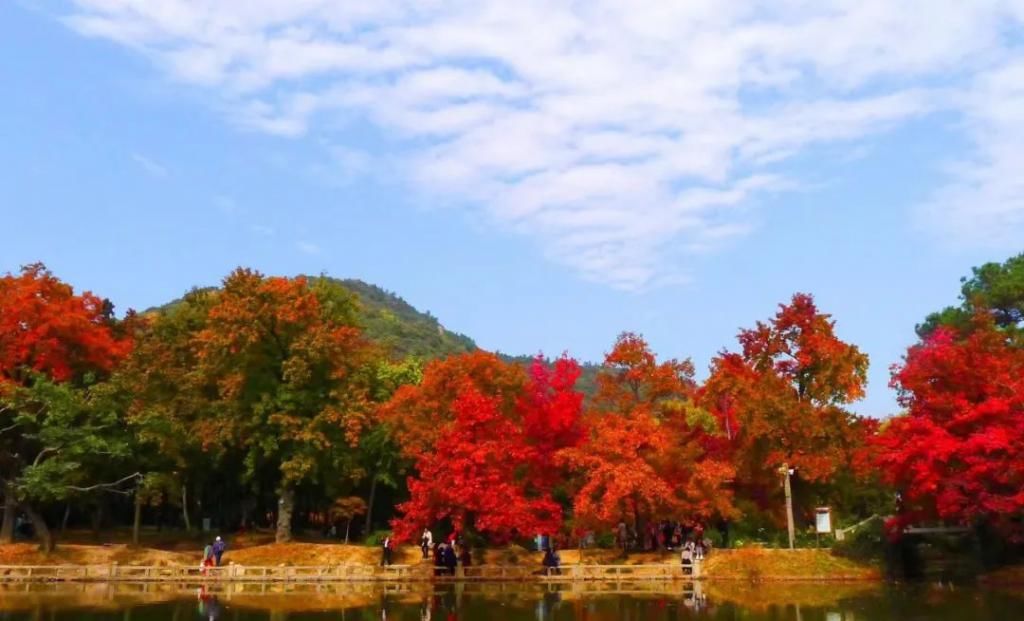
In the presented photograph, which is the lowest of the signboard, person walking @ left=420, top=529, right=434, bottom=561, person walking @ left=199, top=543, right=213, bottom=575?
A: person walking @ left=199, top=543, right=213, bottom=575

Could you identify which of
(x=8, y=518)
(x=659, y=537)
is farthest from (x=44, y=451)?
(x=659, y=537)

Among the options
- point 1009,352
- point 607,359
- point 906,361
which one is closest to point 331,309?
point 607,359

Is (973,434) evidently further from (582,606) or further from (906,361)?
(582,606)

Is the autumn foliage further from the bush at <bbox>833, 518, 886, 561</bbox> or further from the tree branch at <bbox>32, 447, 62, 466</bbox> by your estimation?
the bush at <bbox>833, 518, 886, 561</bbox>

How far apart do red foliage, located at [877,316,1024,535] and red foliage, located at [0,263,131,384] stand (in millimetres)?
39792

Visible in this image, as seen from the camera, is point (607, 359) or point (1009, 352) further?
point (607, 359)

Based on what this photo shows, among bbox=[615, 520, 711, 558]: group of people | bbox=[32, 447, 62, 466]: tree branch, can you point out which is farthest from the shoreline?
bbox=[32, 447, 62, 466]: tree branch

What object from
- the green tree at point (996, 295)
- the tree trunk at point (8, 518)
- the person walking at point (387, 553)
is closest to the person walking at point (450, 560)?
the person walking at point (387, 553)

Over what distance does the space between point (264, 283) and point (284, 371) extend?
493 centimetres

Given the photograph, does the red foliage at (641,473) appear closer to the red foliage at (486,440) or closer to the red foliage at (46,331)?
the red foliage at (486,440)

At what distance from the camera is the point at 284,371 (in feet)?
154

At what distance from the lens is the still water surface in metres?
26.3

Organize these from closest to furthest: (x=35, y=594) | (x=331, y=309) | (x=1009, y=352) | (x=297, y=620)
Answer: (x=297, y=620) < (x=35, y=594) < (x=1009, y=352) < (x=331, y=309)

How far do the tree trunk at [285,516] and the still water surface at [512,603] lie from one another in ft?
30.6
